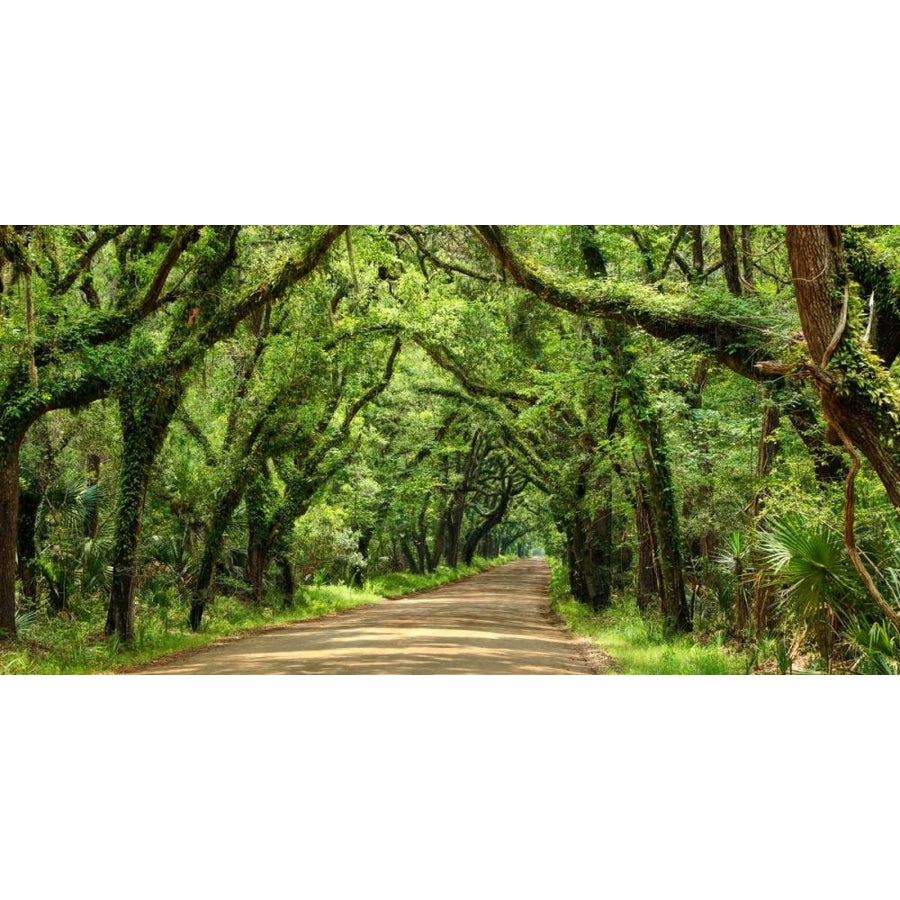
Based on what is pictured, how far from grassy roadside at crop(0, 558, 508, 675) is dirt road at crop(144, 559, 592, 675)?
21.2 inches

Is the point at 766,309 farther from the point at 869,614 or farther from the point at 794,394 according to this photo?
the point at 869,614

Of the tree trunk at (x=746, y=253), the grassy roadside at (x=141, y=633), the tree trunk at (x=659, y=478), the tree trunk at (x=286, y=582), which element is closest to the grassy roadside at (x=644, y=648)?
the tree trunk at (x=659, y=478)

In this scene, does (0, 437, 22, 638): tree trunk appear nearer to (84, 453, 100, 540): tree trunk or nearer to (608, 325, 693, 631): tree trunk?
(84, 453, 100, 540): tree trunk

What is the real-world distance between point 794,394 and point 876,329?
90.5 inches

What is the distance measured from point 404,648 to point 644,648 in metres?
3.62

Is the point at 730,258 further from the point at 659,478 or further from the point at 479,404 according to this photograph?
the point at 479,404

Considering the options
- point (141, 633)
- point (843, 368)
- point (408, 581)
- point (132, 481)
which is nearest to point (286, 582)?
point (141, 633)

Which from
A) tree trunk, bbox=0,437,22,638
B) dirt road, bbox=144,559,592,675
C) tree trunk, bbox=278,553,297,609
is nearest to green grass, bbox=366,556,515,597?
tree trunk, bbox=278,553,297,609

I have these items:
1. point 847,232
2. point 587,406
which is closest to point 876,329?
point 847,232

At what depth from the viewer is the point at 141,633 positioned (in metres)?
14.0

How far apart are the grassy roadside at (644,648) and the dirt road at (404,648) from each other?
51 centimetres

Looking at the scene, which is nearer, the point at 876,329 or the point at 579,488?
the point at 876,329

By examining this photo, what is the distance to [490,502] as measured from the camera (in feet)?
175

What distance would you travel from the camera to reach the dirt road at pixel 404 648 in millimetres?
11469
